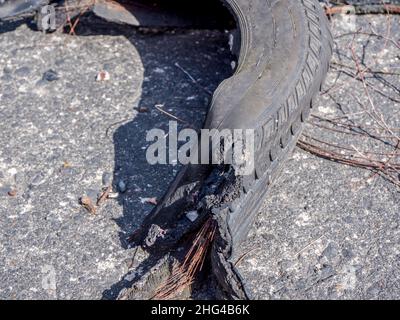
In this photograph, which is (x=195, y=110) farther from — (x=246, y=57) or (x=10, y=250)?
(x=10, y=250)

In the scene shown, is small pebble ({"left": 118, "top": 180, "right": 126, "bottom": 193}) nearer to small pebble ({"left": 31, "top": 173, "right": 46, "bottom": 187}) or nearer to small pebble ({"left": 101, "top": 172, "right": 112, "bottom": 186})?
small pebble ({"left": 101, "top": 172, "right": 112, "bottom": 186})

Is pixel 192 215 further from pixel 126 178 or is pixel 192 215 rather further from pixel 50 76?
pixel 50 76

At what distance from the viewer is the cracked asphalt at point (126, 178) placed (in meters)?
2.82

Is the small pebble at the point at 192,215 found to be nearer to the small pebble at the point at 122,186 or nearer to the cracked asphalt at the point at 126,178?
the cracked asphalt at the point at 126,178

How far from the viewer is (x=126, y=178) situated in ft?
10.3

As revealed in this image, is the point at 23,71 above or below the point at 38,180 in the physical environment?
above

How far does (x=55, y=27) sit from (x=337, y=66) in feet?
4.50

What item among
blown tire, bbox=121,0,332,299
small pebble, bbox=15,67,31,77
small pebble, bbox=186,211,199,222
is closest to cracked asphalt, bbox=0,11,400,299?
small pebble, bbox=15,67,31,77

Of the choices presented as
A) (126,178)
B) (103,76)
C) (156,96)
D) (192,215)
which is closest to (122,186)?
(126,178)

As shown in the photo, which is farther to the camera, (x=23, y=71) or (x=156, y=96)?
(x=23, y=71)

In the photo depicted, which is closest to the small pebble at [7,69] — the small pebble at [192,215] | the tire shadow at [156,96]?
the tire shadow at [156,96]

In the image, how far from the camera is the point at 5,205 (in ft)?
10.0

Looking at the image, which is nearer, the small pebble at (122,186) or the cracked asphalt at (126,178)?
the cracked asphalt at (126,178)

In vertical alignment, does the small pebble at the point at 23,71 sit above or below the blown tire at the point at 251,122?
below
